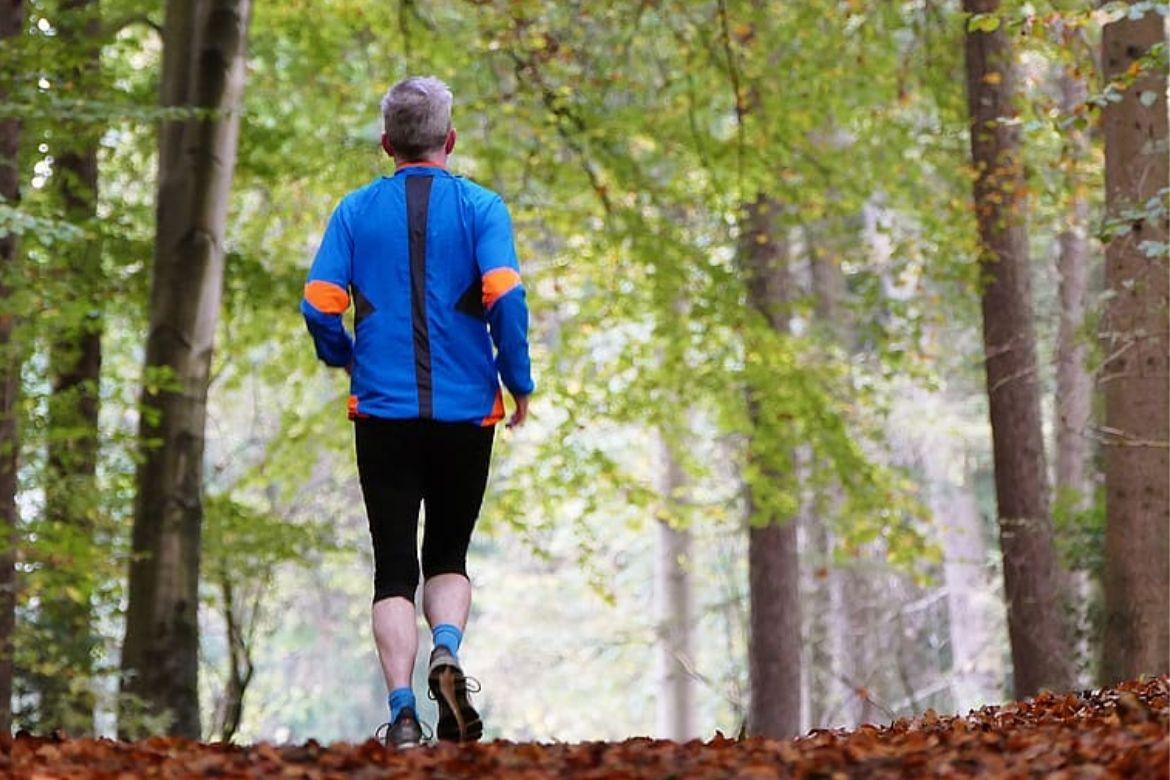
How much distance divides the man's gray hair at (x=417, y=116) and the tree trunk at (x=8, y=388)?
4267mm

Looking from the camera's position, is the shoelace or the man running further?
the man running

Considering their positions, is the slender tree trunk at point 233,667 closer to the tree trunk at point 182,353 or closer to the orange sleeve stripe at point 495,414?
the tree trunk at point 182,353

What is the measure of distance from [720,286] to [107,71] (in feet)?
20.0

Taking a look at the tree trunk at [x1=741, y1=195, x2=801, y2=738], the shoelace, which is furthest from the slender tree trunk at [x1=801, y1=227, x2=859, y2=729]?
the shoelace

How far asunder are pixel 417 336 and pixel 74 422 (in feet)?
21.8

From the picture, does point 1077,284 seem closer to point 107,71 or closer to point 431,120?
point 107,71

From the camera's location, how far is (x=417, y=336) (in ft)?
19.4

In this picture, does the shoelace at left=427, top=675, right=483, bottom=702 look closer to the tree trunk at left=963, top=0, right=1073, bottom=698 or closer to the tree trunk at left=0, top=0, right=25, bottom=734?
the tree trunk at left=0, top=0, right=25, bottom=734

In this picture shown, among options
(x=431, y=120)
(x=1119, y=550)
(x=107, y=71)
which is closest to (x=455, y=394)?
(x=431, y=120)

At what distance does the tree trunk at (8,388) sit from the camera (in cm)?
1000

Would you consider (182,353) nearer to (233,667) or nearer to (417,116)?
(233,667)

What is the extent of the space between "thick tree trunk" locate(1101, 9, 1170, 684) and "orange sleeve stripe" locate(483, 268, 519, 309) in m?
6.38

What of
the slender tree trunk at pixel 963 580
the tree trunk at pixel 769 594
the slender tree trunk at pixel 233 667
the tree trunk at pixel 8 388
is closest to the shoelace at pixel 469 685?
the tree trunk at pixel 8 388

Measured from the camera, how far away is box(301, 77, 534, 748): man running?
5.89 m
